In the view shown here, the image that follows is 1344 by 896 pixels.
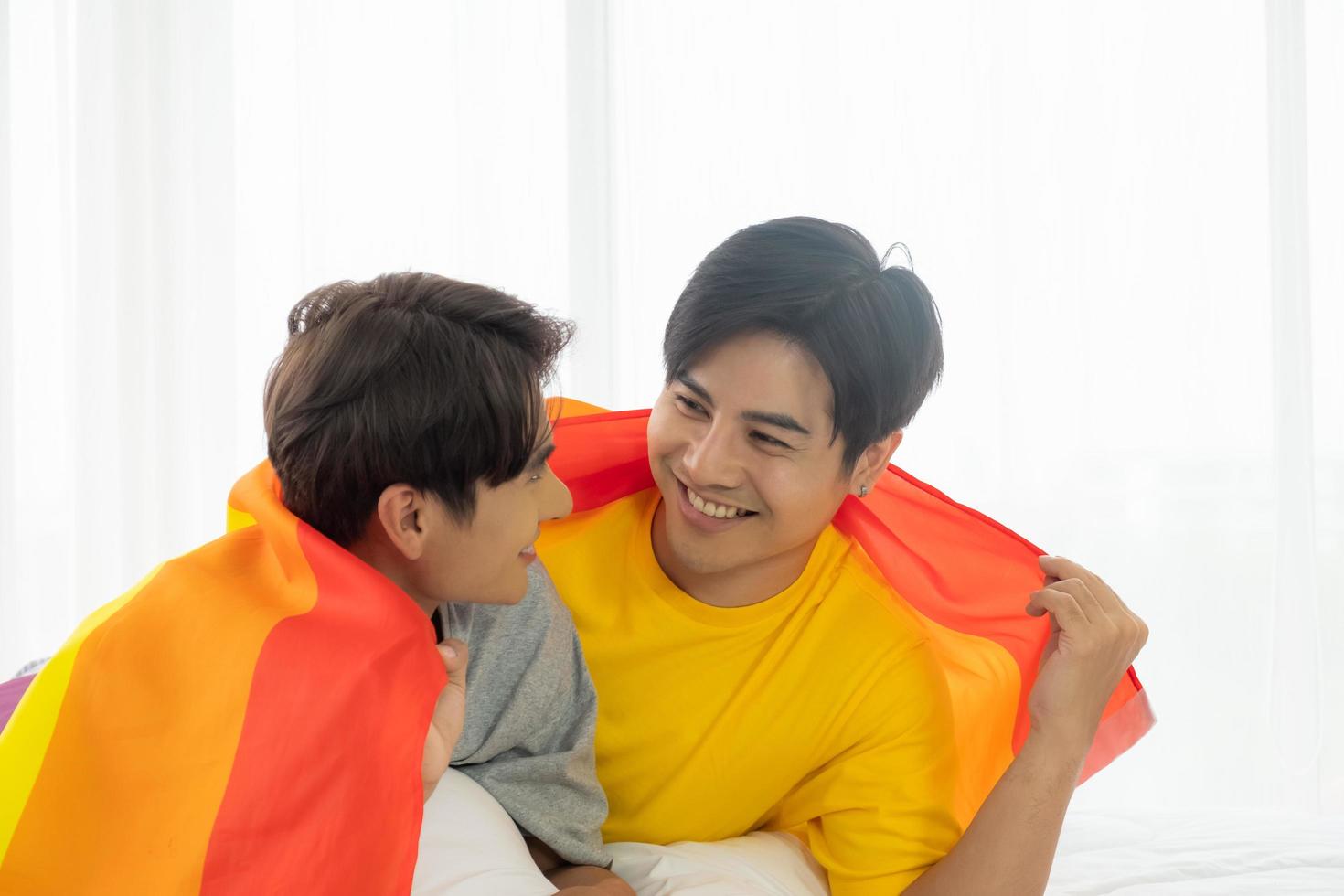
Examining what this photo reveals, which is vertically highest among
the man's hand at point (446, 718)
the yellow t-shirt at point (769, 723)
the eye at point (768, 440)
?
the eye at point (768, 440)

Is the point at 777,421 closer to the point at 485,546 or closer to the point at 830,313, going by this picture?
the point at 830,313

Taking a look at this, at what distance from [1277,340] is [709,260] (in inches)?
77.3

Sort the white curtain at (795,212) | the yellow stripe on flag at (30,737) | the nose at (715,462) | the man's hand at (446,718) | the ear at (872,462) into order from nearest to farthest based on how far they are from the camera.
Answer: the yellow stripe on flag at (30,737), the man's hand at (446,718), the nose at (715,462), the ear at (872,462), the white curtain at (795,212)

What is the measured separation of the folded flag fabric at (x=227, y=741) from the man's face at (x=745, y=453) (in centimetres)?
45

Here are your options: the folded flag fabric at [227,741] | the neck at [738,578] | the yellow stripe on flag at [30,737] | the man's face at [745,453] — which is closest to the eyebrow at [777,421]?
the man's face at [745,453]

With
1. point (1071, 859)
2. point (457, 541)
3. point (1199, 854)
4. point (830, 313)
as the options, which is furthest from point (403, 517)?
point (1199, 854)

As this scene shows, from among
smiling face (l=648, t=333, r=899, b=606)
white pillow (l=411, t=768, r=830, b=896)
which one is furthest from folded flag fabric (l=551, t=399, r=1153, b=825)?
white pillow (l=411, t=768, r=830, b=896)

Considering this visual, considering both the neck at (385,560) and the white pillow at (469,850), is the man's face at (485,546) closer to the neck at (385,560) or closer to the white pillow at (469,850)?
the neck at (385,560)

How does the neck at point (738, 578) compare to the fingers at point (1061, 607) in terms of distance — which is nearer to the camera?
the fingers at point (1061, 607)

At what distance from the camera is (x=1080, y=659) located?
57.5 inches

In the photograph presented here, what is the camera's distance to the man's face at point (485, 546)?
4.08ft

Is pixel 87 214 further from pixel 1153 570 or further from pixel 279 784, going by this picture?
pixel 1153 570

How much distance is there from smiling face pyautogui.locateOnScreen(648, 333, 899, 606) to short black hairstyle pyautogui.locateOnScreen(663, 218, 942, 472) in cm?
2

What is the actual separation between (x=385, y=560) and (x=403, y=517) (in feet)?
0.23
